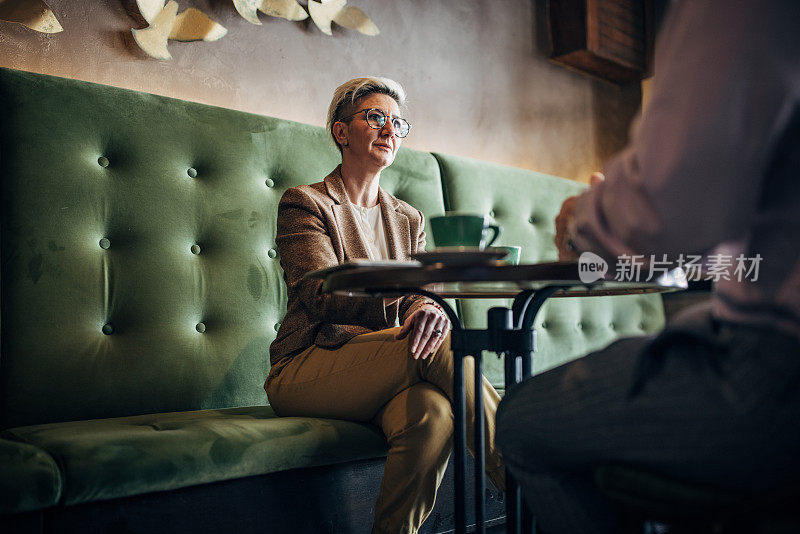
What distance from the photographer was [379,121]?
1656 millimetres

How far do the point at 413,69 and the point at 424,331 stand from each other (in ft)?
4.78

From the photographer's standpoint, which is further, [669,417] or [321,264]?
[321,264]

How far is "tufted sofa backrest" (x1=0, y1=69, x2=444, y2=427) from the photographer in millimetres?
1358

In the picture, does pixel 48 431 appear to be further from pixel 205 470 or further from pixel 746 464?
pixel 746 464

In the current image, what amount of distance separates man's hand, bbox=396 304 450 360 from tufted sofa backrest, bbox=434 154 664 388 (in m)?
0.75

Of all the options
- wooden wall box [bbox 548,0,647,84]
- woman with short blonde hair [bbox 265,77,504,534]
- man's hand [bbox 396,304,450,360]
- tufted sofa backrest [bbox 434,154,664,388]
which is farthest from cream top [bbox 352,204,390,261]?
wooden wall box [bbox 548,0,647,84]

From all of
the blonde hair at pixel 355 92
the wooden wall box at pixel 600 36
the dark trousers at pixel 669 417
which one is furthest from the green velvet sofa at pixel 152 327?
the wooden wall box at pixel 600 36

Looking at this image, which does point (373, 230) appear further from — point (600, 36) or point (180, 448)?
point (600, 36)

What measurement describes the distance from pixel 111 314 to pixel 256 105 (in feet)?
2.77

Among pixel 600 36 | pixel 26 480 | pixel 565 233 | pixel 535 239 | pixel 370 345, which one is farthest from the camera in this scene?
pixel 600 36

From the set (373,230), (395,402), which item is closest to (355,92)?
(373,230)

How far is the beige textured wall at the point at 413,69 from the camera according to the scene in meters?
1.74

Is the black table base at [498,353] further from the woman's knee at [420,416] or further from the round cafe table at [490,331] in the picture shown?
the woman's knee at [420,416]

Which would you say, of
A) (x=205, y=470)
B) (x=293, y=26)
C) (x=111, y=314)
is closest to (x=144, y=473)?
(x=205, y=470)
